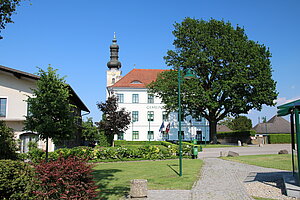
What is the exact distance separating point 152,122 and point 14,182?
47.1m

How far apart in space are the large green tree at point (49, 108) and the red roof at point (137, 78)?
3644cm

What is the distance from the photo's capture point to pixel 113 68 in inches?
2485

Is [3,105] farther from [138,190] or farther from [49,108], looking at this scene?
[138,190]

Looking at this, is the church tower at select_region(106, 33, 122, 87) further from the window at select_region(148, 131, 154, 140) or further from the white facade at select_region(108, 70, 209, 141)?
the window at select_region(148, 131, 154, 140)

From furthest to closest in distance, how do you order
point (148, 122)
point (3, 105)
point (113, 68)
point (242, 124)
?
point (242, 124) < point (113, 68) < point (148, 122) < point (3, 105)

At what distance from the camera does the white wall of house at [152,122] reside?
52.6 m

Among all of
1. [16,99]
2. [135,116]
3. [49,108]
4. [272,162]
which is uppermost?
[16,99]

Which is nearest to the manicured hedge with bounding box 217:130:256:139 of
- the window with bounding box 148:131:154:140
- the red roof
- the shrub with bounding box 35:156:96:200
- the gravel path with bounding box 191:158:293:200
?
the window with bounding box 148:131:154:140

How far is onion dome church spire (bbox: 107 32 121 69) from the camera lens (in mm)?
62906

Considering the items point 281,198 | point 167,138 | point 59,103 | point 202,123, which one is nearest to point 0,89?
point 59,103

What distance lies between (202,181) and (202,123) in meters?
42.5

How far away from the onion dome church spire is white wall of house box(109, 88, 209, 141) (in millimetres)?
11585

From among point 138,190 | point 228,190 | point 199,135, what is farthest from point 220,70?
point 138,190

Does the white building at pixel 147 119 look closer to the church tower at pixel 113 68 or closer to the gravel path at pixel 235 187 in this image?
the church tower at pixel 113 68
